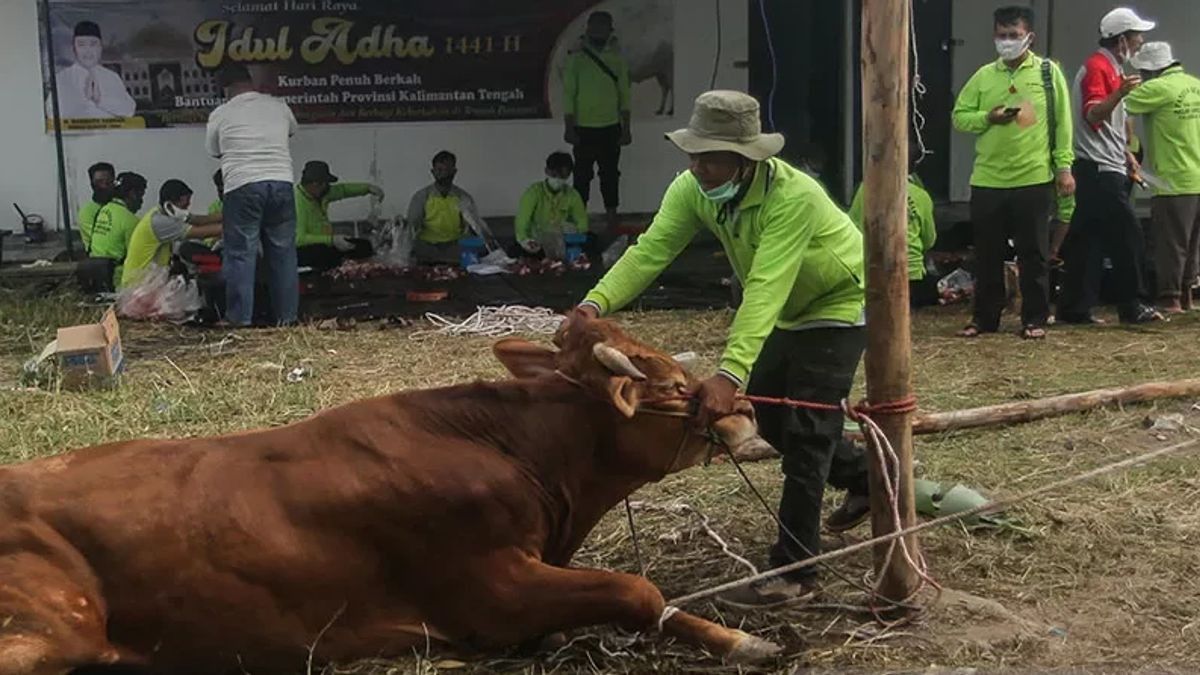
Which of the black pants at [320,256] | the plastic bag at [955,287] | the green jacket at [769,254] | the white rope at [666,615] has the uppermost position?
the green jacket at [769,254]

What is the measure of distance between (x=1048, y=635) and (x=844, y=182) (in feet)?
31.7

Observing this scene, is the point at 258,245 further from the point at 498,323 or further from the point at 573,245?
the point at 573,245

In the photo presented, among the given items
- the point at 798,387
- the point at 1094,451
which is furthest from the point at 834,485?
the point at 1094,451

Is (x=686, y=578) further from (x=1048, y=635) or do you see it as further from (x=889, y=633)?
(x=1048, y=635)

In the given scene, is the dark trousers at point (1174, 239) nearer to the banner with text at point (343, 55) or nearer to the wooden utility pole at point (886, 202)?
the banner with text at point (343, 55)

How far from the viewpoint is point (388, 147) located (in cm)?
1549

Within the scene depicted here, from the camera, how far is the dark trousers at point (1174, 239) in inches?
416

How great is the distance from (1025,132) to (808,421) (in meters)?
5.22

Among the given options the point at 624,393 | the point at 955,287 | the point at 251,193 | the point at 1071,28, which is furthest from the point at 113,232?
the point at 1071,28

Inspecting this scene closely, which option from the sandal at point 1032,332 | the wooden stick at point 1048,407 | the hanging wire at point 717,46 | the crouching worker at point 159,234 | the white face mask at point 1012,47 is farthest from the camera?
the hanging wire at point 717,46

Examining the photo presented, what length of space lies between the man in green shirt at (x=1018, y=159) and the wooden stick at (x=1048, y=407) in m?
→ 1.99

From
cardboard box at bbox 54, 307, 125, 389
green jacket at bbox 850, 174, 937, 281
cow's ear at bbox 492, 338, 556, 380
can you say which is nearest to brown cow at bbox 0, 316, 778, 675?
cow's ear at bbox 492, 338, 556, 380

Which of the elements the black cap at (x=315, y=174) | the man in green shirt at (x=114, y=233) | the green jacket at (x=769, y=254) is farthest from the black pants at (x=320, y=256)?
the green jacket at (x=769, y=254)

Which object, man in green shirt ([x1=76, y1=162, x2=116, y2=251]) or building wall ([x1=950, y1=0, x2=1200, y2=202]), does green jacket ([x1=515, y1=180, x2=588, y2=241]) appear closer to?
man in green shirt ([x1=76, y1=162, x2=116, y2=251])
